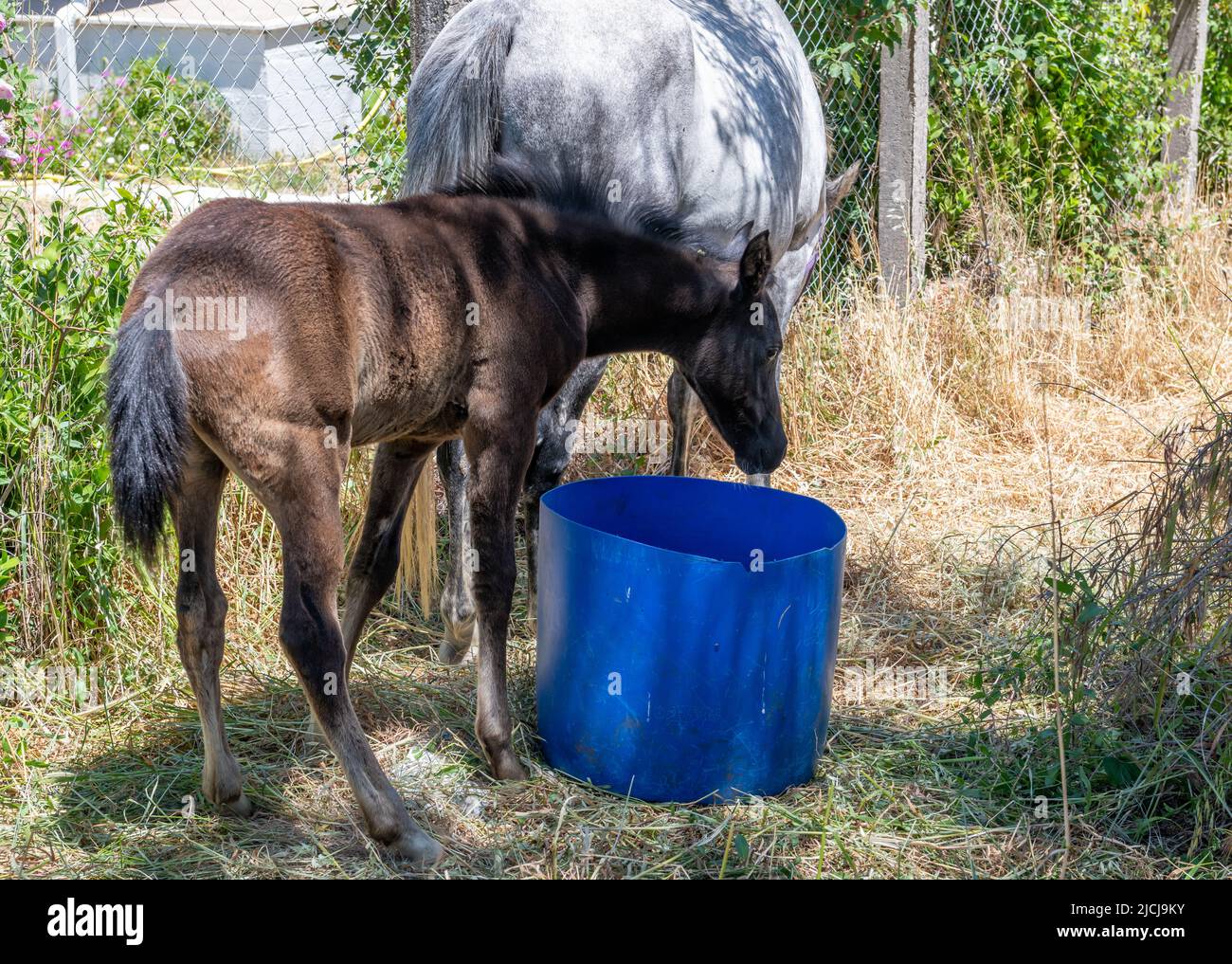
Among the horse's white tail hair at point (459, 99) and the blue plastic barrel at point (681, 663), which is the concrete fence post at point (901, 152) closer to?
the horse's white tail hair at point (459, 99)

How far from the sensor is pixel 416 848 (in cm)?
298

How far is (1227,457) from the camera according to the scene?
3.31m

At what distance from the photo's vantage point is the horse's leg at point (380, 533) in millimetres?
3582

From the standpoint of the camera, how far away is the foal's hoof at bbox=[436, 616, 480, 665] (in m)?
4.15

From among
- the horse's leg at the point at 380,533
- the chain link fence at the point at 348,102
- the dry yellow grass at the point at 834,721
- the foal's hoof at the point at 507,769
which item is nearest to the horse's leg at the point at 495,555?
the foal's hoof at the point at 507,769

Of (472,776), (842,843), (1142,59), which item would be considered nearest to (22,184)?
(472,776)

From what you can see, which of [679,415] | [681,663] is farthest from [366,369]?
[679,415]

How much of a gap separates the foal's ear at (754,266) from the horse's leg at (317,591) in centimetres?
150

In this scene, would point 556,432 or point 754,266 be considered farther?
point 556,432

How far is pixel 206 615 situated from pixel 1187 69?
924 cm

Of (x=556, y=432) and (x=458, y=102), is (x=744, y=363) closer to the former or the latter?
(x=556, y=432)

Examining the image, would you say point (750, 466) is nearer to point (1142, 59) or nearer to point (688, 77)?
point (688, 77)

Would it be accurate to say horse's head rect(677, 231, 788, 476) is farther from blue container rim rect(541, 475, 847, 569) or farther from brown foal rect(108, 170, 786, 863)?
blue container rim rect(541, 475, 847, 569)
